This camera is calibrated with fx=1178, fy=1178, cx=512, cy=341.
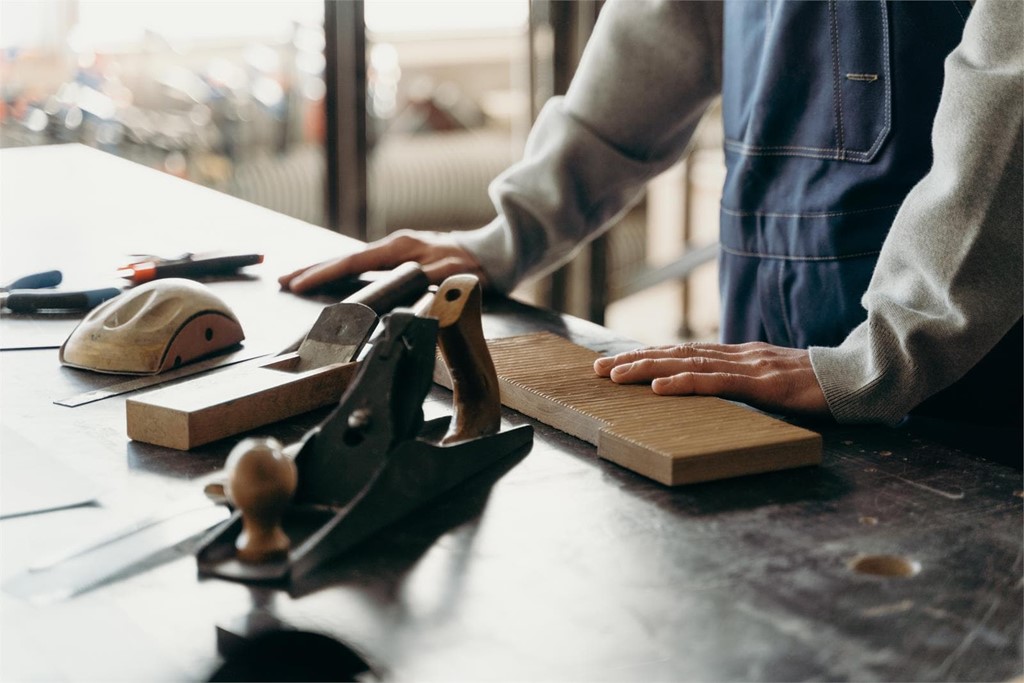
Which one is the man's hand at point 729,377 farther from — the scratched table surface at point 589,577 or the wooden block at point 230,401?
the wooden block at point 230,401

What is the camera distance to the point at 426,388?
0.94 meters

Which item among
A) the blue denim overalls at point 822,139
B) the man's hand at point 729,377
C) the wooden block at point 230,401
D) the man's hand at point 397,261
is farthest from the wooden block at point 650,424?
the blue denim overalls at point 822,139

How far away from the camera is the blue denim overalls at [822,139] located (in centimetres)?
163

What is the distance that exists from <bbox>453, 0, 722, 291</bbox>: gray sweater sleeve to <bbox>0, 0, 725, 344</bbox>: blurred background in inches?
92.4

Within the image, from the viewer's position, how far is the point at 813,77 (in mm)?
1731

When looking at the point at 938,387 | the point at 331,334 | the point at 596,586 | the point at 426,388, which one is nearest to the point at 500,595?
the point at 596,586

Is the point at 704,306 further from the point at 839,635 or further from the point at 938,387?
the point at 839,635

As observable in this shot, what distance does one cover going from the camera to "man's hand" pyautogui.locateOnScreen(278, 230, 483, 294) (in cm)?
170

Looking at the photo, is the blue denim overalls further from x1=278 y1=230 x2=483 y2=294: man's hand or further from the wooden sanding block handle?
the wooden sanding block handle

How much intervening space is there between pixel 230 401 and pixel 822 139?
3.30 feet

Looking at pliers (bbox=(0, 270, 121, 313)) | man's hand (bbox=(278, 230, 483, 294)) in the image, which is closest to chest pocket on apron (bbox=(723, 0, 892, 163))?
man's hand (bbox=(278, 230, 483, 294))

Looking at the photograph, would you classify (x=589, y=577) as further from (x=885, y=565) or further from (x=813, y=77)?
(x=813, y=77)

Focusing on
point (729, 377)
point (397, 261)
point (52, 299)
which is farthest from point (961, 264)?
point (52, 299)

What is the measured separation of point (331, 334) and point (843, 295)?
81cm
